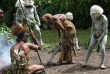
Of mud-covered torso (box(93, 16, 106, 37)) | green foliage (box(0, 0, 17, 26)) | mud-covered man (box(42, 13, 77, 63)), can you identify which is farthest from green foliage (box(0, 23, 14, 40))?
green foliage (box(0, 0, 17, 26))

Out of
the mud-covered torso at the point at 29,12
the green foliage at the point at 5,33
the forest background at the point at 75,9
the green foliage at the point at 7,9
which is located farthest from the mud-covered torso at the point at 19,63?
the green foliage at the point at 7,9

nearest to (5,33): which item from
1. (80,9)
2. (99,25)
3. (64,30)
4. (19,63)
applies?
(64,30)

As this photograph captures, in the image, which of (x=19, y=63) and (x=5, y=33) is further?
(x=5, y=33)

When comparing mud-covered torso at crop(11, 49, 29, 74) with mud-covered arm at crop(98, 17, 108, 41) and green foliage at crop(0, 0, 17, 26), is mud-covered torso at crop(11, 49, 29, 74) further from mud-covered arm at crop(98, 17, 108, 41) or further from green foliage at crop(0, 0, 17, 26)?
green foliage at crop(0, 0, 17, 26)

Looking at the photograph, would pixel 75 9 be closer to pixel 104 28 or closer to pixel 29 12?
pixel 29 12

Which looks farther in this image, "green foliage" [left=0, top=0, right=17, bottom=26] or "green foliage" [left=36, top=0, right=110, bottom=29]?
"green foliage" [left=0, top=0, right=17, bottom=26]

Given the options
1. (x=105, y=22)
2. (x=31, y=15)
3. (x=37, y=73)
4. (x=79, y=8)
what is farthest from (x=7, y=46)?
(x=79, y=8)

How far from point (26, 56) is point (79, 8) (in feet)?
34.3

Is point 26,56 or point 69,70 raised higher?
point 26,56

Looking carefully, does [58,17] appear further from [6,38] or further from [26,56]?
[26,56]

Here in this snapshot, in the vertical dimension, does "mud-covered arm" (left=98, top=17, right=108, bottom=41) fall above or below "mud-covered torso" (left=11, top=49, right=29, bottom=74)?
above

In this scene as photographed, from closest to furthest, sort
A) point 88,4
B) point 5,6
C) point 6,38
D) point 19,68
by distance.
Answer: point 19,68 < point 6,38 < point 88,4 < point 5,6

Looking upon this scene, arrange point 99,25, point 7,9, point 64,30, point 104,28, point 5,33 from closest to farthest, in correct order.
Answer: point 104,28
point 99,25
point 64,30
point 5,33
point 7,9

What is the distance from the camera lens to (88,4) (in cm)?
1378
